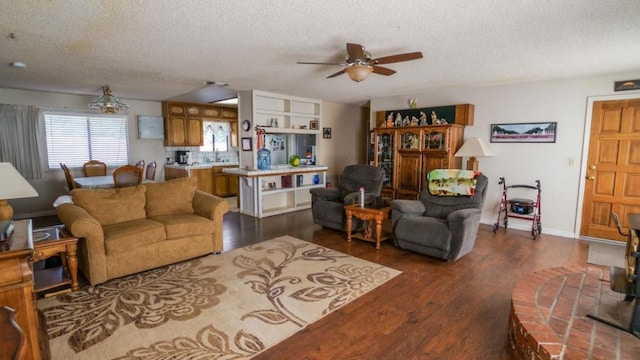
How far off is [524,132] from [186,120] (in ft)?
22.5

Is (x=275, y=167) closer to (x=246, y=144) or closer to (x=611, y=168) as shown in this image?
(x=246, y=144)

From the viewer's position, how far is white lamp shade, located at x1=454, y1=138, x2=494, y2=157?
4.99 metres

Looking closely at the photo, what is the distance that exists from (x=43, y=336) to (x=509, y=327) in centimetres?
325

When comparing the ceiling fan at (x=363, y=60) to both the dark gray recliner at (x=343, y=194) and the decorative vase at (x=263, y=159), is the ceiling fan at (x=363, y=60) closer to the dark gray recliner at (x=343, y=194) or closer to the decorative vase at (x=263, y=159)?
the dark gray recliner at (x=343, y=194)

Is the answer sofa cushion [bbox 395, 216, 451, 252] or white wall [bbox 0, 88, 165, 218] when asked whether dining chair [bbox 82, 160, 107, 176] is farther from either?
sofa cushion [bbox 395, 216, 451, 252]

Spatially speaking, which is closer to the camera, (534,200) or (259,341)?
(259,341)

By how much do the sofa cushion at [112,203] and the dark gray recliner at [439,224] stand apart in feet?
10.1

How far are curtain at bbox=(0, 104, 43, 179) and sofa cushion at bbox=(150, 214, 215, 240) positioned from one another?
13.0 ft

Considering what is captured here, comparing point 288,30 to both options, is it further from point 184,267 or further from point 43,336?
point 43,336

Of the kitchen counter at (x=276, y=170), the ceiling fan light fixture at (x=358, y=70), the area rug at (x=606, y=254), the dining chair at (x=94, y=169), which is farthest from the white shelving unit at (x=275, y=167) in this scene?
the area rug at (x=606, y=254)

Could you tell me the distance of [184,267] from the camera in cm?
344

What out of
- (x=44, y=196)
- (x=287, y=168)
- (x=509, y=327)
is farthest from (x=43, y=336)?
(x=44, y=196)

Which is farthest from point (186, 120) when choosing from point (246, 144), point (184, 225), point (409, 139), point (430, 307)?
point (430, 307)

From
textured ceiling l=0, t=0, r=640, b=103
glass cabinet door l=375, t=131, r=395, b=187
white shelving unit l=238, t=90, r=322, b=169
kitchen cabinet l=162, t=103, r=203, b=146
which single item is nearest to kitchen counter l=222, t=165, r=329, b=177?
white shelving unit l=238, t=90, r=322, b=169
